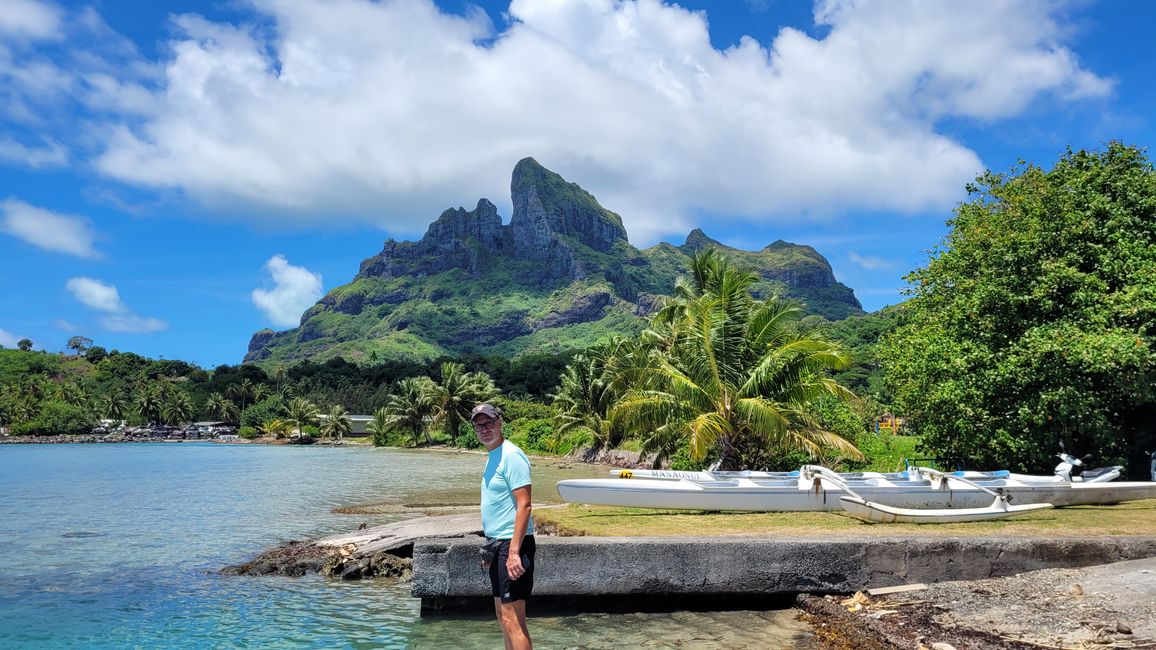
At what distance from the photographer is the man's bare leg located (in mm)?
5273

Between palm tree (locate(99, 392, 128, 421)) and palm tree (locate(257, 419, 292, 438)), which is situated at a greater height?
palm tree (locate(99, 392, 128, 421))

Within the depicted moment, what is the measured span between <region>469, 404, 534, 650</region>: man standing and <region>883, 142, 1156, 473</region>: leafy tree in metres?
14.4

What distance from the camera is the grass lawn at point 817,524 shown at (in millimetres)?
10165

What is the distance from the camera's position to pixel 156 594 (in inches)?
432

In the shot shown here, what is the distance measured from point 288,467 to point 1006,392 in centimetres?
3954

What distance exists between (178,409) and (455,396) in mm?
66226

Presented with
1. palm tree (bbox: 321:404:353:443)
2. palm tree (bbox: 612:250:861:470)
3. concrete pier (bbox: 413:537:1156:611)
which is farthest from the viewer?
→ palm tree (bbox: 321:404:353:443)

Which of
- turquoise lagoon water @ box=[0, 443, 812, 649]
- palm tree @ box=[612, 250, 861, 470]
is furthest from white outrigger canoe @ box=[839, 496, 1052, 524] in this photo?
palm tree @ box=[612, 250, 861, 470]

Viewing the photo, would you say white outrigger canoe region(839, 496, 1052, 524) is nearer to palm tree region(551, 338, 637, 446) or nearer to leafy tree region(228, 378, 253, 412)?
palm tree region(551, 338, 637, 446)

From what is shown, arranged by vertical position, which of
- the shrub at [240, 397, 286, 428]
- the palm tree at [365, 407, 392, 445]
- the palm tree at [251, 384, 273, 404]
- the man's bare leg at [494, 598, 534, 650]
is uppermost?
the palm tree at [251, 384, 273, 404]

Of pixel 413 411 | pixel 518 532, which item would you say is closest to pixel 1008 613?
pixel 518 532

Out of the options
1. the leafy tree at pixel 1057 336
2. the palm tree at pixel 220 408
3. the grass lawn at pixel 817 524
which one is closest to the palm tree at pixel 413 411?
the palm tree at pixel 220 408

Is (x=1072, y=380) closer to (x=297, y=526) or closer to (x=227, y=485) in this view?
(x=297, y=526)

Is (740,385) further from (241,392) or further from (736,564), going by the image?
(241,392)
